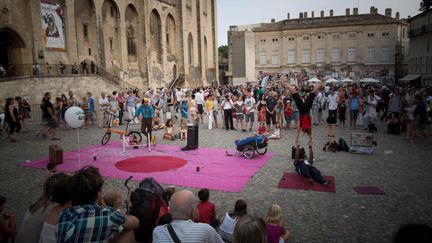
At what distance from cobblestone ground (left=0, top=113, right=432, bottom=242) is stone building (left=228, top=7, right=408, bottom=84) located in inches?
2152

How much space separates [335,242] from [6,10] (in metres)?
28.5

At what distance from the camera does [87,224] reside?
10.4 ft

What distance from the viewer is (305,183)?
862 centimetres

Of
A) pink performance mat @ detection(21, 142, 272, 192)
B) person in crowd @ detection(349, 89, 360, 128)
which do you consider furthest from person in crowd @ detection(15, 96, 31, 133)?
person in crowd @ detection(349, 89, 360, 128)

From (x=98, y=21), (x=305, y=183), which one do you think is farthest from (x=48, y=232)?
(x=98, y=21)

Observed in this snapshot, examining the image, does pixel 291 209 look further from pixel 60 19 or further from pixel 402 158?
pixel 60 19

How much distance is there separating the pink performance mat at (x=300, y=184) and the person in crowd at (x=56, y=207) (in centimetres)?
572

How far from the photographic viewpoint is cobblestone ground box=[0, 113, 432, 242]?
20.2 ft

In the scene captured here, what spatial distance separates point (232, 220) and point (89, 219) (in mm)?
2615

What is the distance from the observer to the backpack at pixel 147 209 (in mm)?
4840

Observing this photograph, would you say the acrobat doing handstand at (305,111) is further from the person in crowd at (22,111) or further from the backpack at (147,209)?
the person in crowd at (22,111)

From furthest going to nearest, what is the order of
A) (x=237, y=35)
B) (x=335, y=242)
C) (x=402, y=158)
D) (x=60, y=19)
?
(x=237, y=35)
(x=60, y=19)
(x=402, y=158)
(x=335, y=242)

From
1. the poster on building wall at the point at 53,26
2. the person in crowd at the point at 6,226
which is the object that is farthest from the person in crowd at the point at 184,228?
the poster on building wall at the point at 53,26

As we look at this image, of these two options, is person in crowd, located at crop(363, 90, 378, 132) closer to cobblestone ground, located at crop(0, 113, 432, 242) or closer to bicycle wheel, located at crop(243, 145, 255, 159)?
cobblestone ground, located at crop(0, 113, 432, 242)
